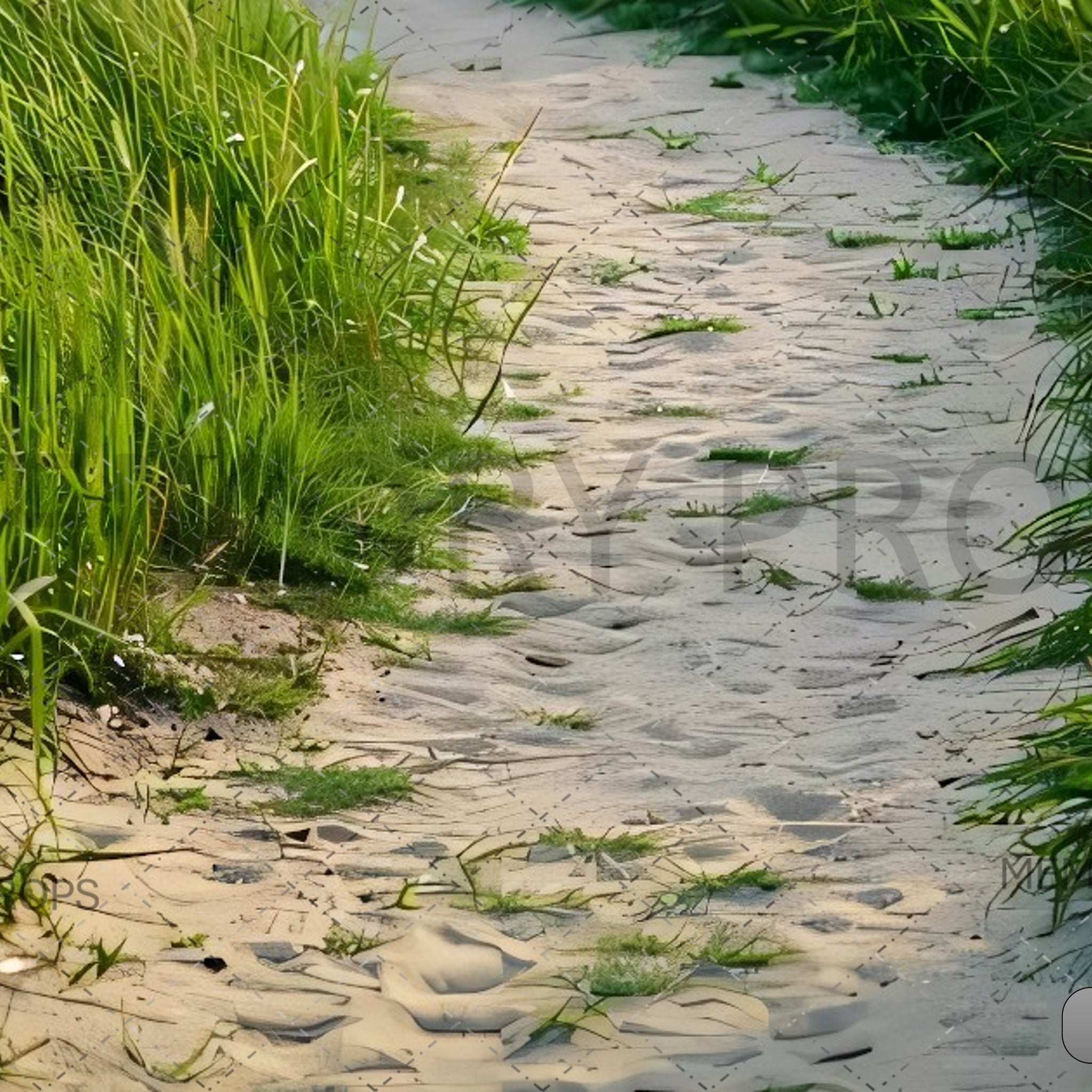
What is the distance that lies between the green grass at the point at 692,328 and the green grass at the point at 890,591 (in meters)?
1.45

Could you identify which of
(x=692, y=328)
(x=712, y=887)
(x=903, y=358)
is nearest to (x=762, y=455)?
(x=903, y=358)

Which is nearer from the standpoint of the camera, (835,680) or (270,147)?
(835,680)

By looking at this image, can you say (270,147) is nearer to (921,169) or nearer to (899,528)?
(899,528)

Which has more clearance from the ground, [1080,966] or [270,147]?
[270,147]

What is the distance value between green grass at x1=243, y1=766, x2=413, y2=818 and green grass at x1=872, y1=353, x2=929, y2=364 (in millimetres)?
2196

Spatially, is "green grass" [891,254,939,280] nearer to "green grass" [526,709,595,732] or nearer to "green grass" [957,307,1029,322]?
"green grass" [957,307,1029,322]

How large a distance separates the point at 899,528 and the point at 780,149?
8.62 feet

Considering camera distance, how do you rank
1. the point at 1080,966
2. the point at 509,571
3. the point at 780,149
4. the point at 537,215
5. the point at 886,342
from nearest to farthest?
the point at 1080,966
the point at 509,571
the point at 886,342
the point at 537,215
the point at 780,149

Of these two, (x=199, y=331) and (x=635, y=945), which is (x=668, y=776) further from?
(x=199, y=331)

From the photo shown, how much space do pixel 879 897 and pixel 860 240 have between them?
3248 mm

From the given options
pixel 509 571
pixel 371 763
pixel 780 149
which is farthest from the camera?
pixel 780 149

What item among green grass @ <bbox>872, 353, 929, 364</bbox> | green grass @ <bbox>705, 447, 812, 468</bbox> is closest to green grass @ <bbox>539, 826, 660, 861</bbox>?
green grass @ <bbox>705, 447, 812, 468</bbox>

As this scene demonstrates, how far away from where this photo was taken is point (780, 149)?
6605mm

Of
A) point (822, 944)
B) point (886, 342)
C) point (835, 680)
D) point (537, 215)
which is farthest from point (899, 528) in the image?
point (537, 215)
